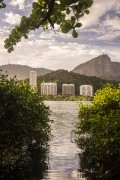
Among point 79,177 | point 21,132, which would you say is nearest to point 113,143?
point 79,177

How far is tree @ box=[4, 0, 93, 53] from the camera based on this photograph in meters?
4.29

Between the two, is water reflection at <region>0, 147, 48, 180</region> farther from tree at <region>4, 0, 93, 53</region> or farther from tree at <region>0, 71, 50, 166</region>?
tree at <region>4, 0, 93, 53</region>

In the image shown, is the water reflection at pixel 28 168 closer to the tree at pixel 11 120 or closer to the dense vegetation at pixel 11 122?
the dense vegetation at pixel 11 122

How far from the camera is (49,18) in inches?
168

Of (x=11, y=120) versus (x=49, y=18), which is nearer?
(x=49, y=18)

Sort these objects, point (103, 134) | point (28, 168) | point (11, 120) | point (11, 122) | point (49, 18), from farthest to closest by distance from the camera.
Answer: point (28, 168), point (103, 134), point (11, 120), point (11, 122), point (49, 18)

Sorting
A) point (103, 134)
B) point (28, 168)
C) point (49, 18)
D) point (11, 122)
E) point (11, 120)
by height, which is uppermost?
point (49, 18)

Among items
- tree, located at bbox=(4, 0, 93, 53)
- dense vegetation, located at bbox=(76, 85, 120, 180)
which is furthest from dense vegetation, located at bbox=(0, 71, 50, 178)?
tree, located at bbox=(4, 0, 93, 53)

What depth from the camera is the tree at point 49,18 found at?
429 cm

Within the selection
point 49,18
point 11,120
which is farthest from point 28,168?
point 49,18

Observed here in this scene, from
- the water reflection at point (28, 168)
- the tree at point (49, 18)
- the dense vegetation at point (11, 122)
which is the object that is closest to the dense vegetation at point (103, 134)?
the water reflection at point (28, 168)

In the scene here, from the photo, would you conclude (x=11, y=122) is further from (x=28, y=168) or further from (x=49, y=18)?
(x=49, y=18)

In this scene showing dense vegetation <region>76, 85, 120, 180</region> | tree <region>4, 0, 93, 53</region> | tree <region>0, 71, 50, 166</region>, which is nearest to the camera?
tree <region>4, 0, 93, 53</region>

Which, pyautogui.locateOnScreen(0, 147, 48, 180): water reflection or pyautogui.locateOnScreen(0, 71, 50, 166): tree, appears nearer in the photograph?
pyautogui.locateOnScreen(0, 71, 50, 166): tree
